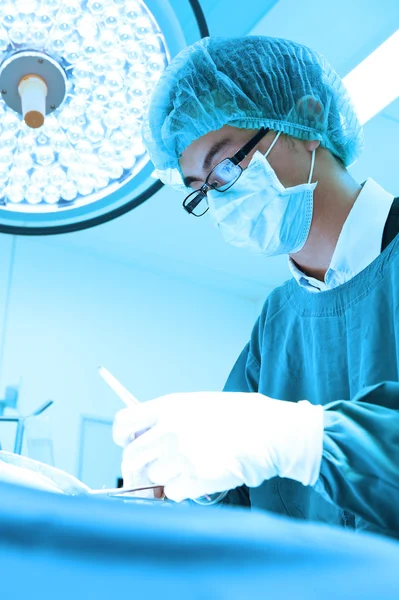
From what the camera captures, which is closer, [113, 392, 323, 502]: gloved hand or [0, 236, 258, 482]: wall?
[113, 392, 323, 502]: gloved hand

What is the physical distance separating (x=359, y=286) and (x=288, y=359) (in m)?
0.23

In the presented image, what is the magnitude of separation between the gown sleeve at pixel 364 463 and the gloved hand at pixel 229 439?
0.06 ft

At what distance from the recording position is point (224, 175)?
1.40m

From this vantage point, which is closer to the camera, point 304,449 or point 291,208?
point 304,449

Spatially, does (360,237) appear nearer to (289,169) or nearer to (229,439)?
(289,169)

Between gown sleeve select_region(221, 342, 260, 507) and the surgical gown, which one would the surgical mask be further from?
gown sleeve select_region(221, 342, 260, 507)

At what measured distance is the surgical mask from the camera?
1.38 metres

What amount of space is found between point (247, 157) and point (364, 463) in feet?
2.55

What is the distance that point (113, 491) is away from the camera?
3.29ft

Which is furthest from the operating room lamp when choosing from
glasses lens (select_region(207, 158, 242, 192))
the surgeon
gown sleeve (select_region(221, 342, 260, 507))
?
gown sleeve (select_region(221, 342, 260, 507))

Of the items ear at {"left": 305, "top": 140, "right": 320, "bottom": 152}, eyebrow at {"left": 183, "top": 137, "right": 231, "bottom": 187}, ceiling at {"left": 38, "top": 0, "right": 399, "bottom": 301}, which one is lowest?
eyebrow at {"left": 183, "top": 137, "right": 231, "bottom": 187}

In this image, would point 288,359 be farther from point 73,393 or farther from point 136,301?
point 136,301

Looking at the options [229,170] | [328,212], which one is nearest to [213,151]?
[229,170]

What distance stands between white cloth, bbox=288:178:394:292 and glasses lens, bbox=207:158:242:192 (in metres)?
0.25
